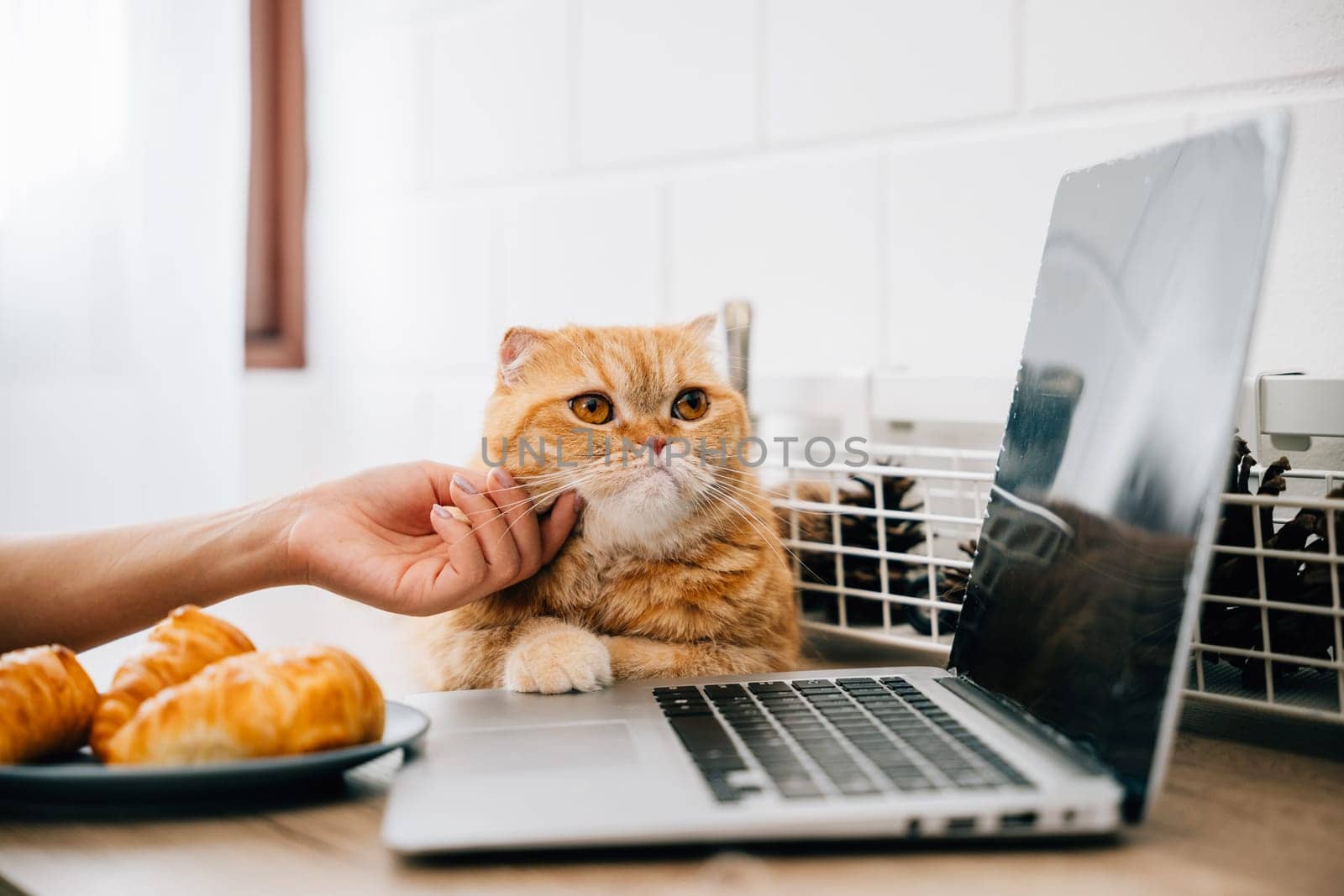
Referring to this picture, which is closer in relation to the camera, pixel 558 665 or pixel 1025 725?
pixel 1025 725

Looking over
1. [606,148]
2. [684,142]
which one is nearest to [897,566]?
[684,142]

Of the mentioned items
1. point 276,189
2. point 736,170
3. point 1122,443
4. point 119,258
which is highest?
point 276,189

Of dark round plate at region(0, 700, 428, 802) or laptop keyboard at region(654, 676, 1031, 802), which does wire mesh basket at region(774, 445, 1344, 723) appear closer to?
laptop keyboard at region(654, 676, 1031, 802)

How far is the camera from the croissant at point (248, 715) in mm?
620

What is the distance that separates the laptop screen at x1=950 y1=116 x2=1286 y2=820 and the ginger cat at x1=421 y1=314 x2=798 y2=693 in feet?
0.84

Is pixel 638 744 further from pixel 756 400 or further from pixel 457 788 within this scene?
pixel 756 400

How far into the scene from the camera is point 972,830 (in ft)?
1.80

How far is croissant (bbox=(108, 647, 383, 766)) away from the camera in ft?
2.03

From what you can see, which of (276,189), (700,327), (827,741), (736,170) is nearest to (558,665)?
(827,741)

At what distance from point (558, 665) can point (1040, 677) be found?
0.41 m

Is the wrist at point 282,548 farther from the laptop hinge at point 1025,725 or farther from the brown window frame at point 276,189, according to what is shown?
the brown window frame at point 276,189

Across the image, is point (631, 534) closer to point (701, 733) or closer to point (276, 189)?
point (701, 733)

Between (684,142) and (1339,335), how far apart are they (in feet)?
3.64

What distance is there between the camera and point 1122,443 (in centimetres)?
71
